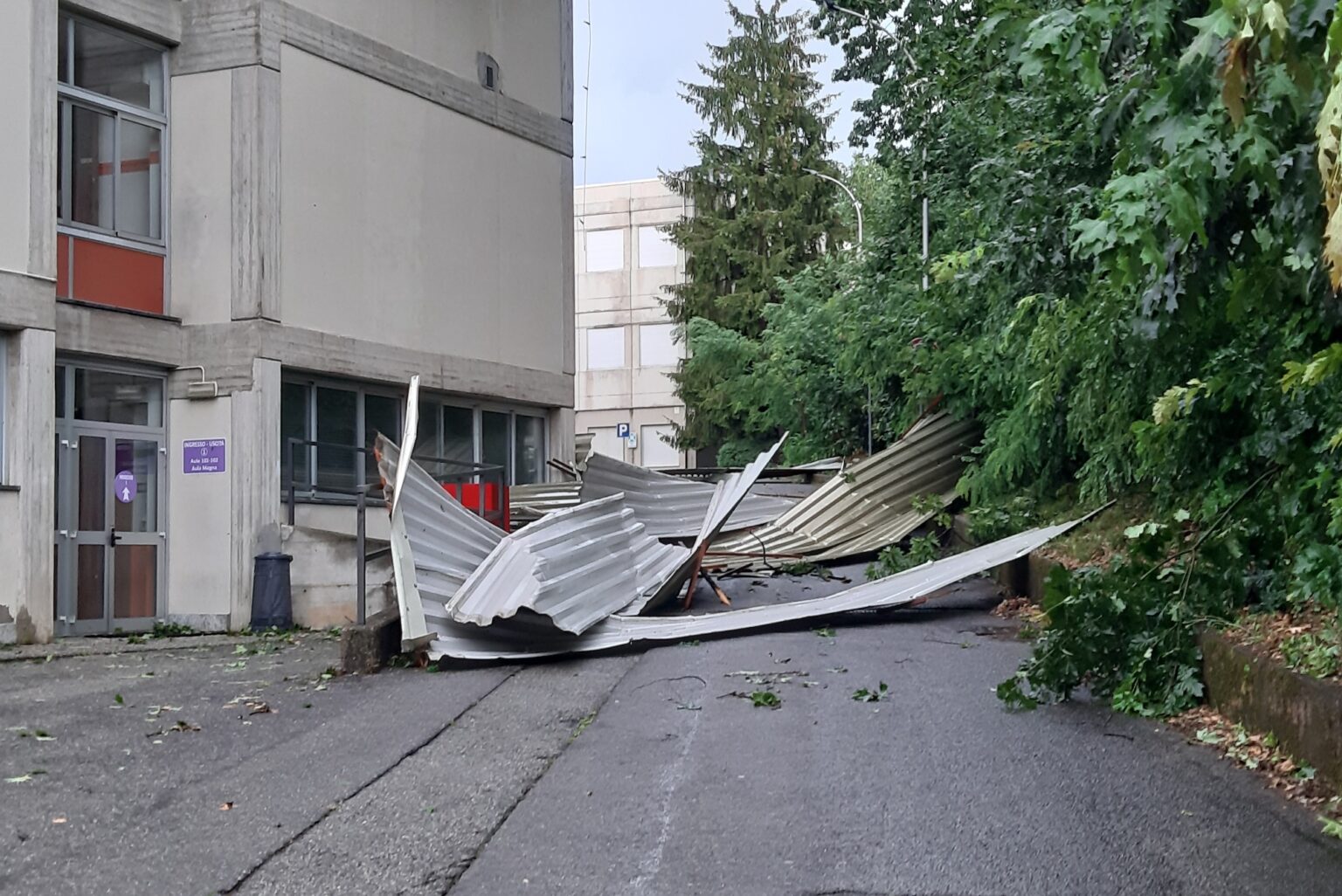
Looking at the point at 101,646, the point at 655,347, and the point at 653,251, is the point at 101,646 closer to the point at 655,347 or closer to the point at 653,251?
the point at 655,347

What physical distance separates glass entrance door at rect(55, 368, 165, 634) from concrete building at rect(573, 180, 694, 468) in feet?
135

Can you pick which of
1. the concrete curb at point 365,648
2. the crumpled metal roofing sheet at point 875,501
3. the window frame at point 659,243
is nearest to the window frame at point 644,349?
the window frame at point 659,243

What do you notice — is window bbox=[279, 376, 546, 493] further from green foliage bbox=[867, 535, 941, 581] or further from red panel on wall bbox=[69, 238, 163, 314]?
green foliage bbox=[867, 535, 941, 581]

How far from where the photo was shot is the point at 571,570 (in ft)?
39.2

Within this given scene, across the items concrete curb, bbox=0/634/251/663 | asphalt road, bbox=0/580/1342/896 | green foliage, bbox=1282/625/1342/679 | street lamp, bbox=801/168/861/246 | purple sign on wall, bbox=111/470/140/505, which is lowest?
concrete curb, bbox=0/634/251/663

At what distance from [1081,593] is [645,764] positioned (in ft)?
9.20

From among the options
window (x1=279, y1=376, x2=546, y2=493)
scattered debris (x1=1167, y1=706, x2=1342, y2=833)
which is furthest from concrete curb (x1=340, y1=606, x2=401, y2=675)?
scattered debris (x1=1167, y1=706, x2=1342, y2=833)

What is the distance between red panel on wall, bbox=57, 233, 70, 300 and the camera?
15375 millimetres

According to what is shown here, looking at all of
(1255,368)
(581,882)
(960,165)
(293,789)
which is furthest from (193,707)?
(960,165)

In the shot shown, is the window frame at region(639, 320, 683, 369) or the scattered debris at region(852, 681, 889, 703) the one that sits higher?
the window frame at region(639, 320, 683, 369)

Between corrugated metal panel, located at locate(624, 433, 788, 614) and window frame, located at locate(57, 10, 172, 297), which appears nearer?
corrugated metal panel, located at locate(624, 433, 788, 614)

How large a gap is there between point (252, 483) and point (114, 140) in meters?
4.23

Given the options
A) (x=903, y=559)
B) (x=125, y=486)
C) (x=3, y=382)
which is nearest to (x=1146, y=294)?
(x=903, y=559)

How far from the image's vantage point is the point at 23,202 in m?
14.6
